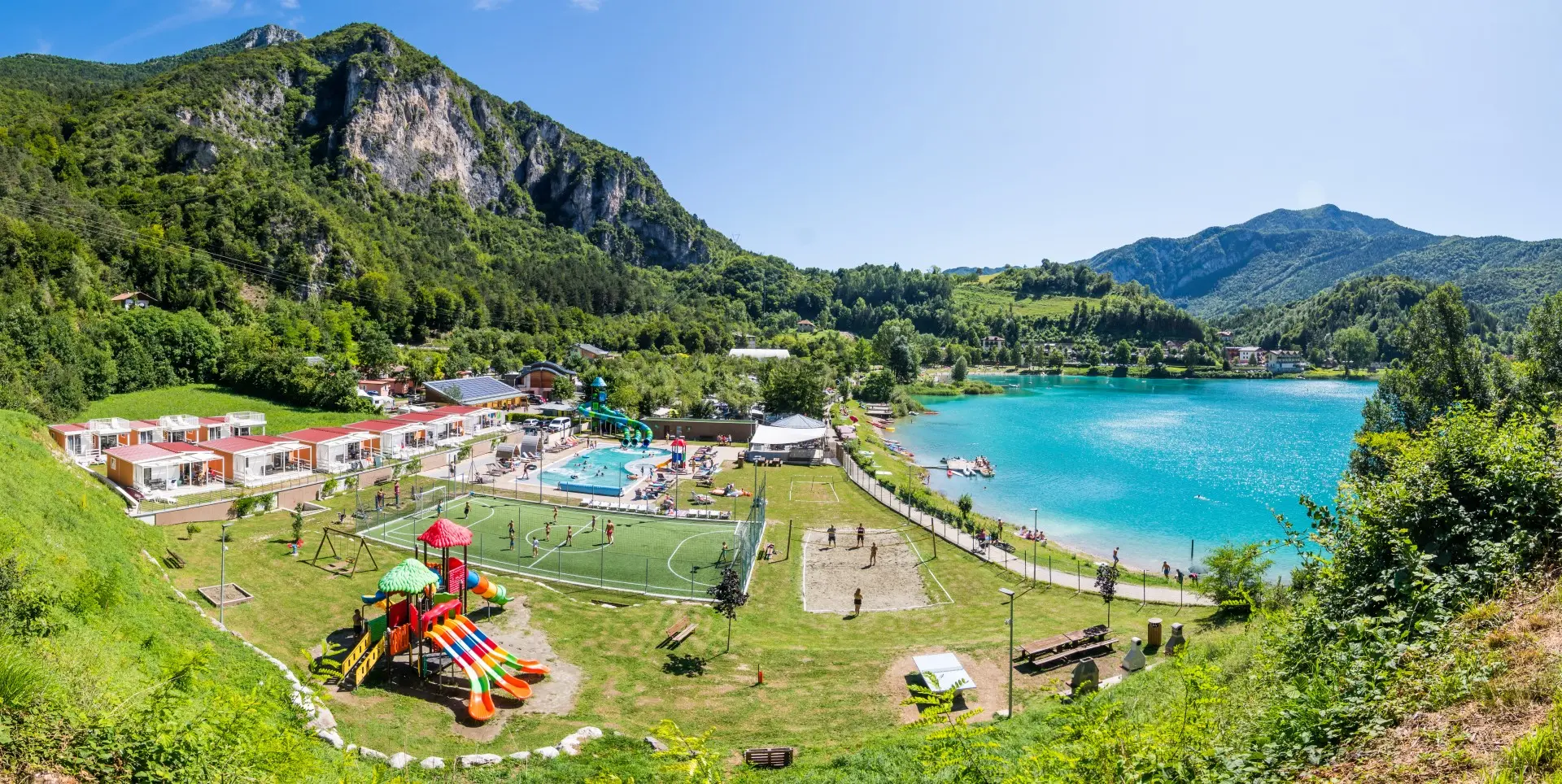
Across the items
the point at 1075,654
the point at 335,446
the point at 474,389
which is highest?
the point at 474,389

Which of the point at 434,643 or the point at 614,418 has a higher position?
the point at 614,418

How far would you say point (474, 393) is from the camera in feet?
174

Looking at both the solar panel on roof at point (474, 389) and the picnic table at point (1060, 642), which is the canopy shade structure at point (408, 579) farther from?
the solar panel on roof at point (474, 389)

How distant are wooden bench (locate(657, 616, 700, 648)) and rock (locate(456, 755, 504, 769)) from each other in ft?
17.5

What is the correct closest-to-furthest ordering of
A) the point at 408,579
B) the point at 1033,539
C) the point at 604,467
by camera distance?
the point at 408,579 < the point at 1033,539 < the point at 604,467

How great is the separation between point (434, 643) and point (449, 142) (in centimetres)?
15085

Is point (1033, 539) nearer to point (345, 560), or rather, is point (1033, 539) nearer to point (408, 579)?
point (408, 579)

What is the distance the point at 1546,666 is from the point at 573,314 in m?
102

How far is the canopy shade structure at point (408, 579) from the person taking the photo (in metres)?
13.9

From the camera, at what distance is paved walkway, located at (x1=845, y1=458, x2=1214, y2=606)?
20219 mm

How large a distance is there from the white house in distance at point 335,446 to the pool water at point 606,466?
921 centimetres

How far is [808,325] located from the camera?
148000 mm

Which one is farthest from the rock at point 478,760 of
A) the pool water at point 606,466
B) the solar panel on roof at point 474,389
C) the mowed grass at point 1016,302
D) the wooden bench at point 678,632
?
the mowed grass at point 1016,302

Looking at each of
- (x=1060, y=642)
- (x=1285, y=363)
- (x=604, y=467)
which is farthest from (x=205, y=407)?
(x=1285, y=363)
